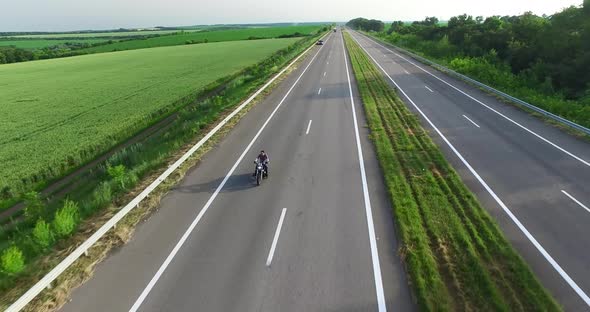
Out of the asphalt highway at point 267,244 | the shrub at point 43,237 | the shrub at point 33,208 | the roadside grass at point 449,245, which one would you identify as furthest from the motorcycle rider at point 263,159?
the shrub at point 33,208

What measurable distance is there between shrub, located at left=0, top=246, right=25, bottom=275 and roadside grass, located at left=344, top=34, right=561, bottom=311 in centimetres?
930

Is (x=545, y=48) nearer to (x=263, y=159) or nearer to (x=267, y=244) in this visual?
(x=263, y=159)

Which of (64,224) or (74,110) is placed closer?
(64,224)

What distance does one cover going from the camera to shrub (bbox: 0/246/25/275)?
8.23 m

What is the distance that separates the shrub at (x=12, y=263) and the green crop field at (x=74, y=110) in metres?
10.5

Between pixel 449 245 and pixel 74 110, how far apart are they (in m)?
34.2

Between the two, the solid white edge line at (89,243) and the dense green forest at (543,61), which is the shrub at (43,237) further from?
the dense green forest at (543,61)

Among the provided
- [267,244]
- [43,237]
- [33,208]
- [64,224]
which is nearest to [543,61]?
[267,244]

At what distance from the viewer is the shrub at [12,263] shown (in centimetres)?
823

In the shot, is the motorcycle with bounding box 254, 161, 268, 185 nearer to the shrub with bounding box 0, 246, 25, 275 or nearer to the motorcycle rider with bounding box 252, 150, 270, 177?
the motorcycle rider with bounding box 252, 150, 270, 177

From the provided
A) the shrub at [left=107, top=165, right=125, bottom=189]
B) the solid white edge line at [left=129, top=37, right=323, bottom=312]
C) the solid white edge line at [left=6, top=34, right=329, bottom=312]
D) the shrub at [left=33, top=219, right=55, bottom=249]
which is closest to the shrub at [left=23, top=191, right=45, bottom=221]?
the shrub at [left=107, top=165, right=125, bottom=189]

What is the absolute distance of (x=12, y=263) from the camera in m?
8.31

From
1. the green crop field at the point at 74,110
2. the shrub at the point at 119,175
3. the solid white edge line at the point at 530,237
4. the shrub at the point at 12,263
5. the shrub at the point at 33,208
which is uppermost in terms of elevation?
the shrub at the point at 12,263

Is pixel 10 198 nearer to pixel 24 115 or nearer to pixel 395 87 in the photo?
pixel 24 115
